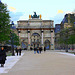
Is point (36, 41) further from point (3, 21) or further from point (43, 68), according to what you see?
point (43, 68)

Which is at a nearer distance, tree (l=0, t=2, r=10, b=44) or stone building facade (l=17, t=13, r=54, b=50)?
tree (l=0, t=2, r=10, b=44)

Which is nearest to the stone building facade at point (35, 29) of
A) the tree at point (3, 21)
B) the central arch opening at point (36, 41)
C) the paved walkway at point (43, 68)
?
the central arch opening at point (36, 41)

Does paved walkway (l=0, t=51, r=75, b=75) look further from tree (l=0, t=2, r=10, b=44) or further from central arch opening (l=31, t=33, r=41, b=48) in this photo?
central arch opening (l=31, t=33, r=41, b=48)

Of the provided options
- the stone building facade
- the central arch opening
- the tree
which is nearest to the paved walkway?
the tree

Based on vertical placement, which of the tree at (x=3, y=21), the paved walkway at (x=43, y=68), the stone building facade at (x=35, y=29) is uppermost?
the stone building facade at (x=35, y=29)

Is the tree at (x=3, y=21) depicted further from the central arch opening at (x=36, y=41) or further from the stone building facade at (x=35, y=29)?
the central arch opening at (x=36, y=41)

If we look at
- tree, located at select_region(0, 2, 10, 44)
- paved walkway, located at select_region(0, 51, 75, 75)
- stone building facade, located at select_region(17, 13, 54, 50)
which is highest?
stone building facade, located at select_region(17, 13, 54, 50)

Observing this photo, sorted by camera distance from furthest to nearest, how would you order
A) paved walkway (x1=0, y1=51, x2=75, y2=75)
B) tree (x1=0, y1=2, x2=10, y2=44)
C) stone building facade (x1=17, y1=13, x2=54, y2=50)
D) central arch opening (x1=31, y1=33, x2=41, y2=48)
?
1. central arch opening (x1=31, y1=33, x2=41, y2=48)
2. stone building facade (x1=17, y1=13, x2=54, y2=50)
3. tree (x1=0, y1=2, x2=10, y2=44)
4. paved walkway (x1=0, y1=51, x2=75, y2=75)

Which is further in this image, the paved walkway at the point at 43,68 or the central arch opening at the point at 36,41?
the central arch opening at the point at 36,41

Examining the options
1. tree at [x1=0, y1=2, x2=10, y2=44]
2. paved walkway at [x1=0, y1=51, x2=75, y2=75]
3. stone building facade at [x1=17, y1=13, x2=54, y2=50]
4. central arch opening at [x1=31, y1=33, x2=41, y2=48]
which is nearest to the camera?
paved walkway at [x1=0, y1=51, x2=75, y2=75]

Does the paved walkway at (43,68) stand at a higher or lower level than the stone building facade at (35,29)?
lower

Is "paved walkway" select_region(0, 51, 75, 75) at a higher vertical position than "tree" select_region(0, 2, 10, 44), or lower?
lower

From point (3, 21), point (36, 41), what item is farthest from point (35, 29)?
point (3, 21)

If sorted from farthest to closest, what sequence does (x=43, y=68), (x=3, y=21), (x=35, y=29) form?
(x=35, y=29), (x=3, y=21), (x=43, y=68)
